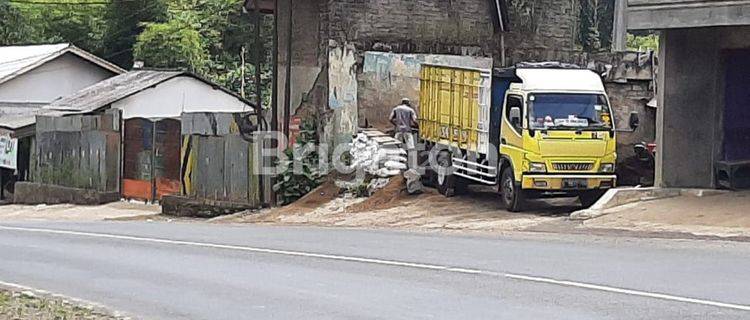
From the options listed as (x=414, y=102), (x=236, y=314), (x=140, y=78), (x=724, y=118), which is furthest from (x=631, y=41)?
(x=236, y=314)

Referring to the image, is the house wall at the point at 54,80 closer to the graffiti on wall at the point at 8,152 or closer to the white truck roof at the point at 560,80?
the graffiti on wall at the point at 8,152

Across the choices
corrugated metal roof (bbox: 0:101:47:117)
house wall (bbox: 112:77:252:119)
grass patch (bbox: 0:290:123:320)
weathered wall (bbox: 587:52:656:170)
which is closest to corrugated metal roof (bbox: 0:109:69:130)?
corrugated metal roof (bbox: 0:101:47:117)

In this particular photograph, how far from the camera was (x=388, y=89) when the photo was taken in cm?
3089

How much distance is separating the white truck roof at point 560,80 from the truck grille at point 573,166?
4.60ft

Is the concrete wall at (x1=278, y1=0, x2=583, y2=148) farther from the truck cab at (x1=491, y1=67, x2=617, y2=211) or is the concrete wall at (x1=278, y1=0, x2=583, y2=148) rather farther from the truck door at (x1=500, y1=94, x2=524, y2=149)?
the truck cab at (x1=491, y1=67, x2=617, y2=211)

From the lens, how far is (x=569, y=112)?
2316 cm

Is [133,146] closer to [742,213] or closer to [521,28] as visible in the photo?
[521,28]

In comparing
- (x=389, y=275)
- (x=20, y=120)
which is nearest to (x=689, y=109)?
(x=389, y=275)

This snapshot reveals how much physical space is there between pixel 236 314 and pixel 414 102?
66.0 ft

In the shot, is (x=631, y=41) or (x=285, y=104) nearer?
(x=285, y=104)

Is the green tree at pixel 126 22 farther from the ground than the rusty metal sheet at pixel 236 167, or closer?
farther from the ground

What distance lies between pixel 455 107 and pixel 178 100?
2376 cm

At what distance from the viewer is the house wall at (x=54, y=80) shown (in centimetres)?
5344

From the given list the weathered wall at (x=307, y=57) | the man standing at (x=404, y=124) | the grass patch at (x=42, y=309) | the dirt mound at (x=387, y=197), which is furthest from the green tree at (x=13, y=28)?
the grass patch at (x=42, y=309)
